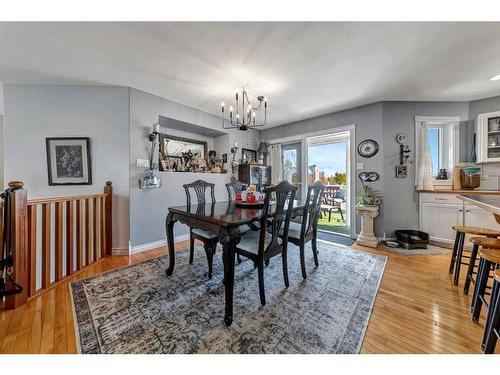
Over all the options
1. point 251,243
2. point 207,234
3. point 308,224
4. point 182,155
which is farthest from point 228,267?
point 182,155

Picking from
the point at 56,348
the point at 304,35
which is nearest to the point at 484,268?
the point at 304,35

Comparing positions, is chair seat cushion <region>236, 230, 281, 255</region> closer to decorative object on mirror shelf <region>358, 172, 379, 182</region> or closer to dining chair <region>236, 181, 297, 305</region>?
dining chair <region>236, 181, 297, 305</region>

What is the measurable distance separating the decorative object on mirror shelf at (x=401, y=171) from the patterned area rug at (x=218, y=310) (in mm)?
1723

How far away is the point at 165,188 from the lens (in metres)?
→ 3.32

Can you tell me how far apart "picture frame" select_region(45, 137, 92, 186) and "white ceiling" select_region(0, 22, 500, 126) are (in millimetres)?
799

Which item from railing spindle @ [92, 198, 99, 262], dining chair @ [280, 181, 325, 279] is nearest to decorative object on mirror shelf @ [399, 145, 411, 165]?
dining chair @ [280, 181, 325, 279]

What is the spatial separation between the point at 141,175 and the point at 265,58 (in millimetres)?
2366

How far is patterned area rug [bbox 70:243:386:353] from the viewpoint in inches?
50.0

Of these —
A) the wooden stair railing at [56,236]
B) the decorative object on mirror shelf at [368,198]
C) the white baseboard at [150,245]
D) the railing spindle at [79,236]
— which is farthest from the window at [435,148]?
the railing spindle at [79,236]

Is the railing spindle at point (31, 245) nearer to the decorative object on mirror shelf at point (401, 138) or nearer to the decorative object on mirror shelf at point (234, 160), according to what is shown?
the decorative object on mirror shelf at point (234, 160)

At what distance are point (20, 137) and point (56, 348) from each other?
2983 mm

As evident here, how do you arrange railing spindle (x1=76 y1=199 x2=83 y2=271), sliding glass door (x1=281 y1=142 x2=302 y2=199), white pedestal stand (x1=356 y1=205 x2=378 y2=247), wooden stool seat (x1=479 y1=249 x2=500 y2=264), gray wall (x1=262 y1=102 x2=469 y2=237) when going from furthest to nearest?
sliding glass door (x1=281 y1=142 x2=302 y2=199) → gray wall (x1=262 y1=102 x2=469 y2=237) → white pedestal stand (x1=356 y1=205 x2=378 y2=247) → railing spindle (x1=76 y1=199 x2=83 y2=271) → wooden stool seat (x1=479 y1=249 x2=500 y2=264)

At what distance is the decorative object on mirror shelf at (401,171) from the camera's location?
10.9ft
